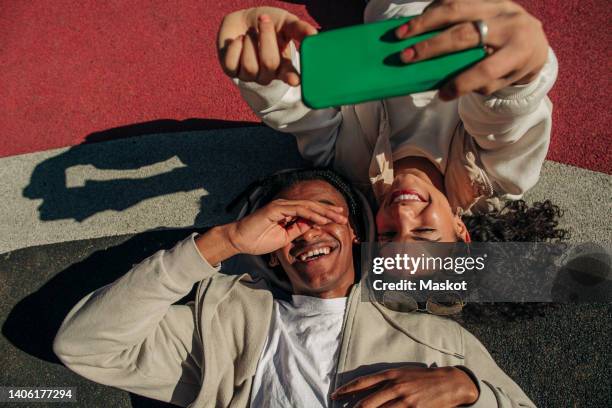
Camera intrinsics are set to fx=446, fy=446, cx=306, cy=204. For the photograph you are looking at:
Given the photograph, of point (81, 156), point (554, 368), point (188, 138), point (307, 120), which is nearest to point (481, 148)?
point (307, 120)

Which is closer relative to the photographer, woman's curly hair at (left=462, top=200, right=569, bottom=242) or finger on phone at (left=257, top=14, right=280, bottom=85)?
finger on phone at (left=257, top=14, right=280, bottom=85)

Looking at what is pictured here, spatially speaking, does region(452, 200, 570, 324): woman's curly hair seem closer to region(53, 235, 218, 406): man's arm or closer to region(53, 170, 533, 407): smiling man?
region(53, 170, 533, 407): smiling man

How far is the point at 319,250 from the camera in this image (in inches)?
92.6

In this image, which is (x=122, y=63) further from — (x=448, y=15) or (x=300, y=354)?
(x=448, y=15)

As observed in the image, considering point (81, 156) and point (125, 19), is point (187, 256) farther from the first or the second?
point (125, 19)

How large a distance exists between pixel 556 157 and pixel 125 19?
3312mm

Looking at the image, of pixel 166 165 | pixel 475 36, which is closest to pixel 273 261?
pixel 166 165

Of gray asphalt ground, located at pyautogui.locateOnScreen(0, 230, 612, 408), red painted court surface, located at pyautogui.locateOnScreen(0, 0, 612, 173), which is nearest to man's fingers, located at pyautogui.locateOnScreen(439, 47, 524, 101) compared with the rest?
gray asphalt ground, located at pyautogui.locateOnScreen(0, 230, 612, 408)

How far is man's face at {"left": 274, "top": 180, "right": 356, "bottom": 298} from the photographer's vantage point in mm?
2312

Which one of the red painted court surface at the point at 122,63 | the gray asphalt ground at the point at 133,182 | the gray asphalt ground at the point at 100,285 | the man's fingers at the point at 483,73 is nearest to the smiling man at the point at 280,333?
the gray asphalt ground at the point at 100,285

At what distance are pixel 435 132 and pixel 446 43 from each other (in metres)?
1.24

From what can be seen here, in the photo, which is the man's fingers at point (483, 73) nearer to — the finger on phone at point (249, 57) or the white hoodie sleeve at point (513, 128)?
the white hoodie sleeve at point (513, 128)

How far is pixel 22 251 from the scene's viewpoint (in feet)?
10.3

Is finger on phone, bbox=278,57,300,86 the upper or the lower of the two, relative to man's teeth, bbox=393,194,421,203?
upper
